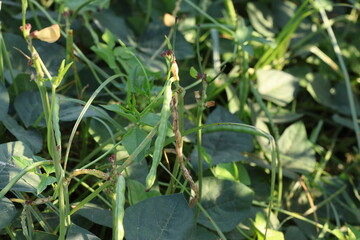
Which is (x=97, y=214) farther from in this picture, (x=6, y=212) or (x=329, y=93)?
(x=329, y=93)

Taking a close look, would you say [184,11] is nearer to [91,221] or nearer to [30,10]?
[30,10]

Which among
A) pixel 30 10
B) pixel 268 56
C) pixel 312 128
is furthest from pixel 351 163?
pixel 30 10

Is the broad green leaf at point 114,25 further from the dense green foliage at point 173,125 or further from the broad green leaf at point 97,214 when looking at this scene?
the broad green leaf at point 97,214

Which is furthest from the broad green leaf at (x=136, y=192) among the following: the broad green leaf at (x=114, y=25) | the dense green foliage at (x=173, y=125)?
the broad green leaf at (x=114, y=25)

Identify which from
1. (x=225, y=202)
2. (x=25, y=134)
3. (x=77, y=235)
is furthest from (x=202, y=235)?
(x=25, y=134)

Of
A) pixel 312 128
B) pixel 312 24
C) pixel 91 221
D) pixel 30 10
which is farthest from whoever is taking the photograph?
pixel 312 24
